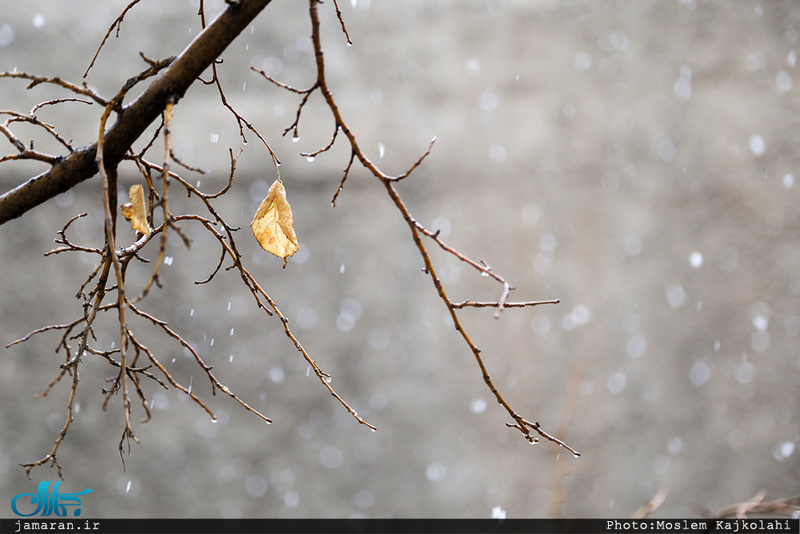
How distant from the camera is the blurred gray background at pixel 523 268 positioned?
2273mm

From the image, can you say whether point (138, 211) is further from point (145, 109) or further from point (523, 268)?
point (523, 268)

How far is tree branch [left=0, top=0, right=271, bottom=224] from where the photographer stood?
1.60ft

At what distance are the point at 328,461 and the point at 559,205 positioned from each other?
1.44 m

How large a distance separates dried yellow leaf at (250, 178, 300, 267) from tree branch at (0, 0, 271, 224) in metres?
0.14

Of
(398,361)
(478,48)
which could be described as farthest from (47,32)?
(398,361)

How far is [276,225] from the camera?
61 centimetres

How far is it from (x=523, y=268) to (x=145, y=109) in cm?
198

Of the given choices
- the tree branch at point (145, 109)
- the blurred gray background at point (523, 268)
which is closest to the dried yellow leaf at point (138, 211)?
the tree branch at point (145, 109)

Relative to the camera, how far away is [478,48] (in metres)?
2.31

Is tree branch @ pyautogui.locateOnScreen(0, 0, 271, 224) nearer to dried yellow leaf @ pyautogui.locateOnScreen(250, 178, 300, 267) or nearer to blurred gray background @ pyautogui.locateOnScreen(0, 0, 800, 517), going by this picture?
dried yellow leaf @ pyautogui.locateOnScreen(250, 178, 300, 267)

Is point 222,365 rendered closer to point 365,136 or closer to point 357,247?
point 357,247

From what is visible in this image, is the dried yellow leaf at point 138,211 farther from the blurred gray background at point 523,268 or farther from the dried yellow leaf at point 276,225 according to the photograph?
the blurred gray background at point 523,268

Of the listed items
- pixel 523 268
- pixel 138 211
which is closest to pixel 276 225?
pixel 138 211

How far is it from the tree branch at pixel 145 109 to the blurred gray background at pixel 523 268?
1698 mm
